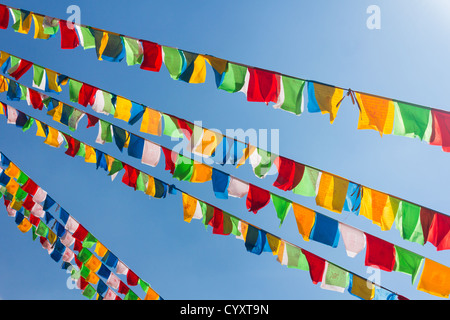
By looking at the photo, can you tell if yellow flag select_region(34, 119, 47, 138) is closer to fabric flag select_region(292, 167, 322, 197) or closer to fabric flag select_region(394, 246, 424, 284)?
fabric flag select_region(292, 167, 322, 197)

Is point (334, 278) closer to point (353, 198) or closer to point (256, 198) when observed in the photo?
point (353, 198)

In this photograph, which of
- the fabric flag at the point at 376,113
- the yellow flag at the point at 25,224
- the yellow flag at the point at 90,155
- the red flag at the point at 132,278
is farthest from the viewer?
the yellow flag at the point at 25,224

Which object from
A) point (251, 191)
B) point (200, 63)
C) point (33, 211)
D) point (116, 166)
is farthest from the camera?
point (33, 211)

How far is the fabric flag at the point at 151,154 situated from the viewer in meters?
6.60

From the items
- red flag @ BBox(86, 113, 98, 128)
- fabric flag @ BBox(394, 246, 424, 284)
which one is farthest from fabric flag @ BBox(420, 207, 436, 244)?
red flag @ BBox(86, 113, 98, 128)

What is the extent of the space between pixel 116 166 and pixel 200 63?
3.38m

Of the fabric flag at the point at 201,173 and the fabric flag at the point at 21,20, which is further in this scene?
the fabric flag at the point at 201,173

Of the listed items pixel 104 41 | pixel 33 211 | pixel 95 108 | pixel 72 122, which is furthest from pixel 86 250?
pixel 104 41

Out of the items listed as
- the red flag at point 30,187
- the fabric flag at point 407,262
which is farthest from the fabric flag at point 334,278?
the red flag at point 30,187

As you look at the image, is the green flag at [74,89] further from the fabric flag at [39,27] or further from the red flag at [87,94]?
the fabric flag at [39,27]

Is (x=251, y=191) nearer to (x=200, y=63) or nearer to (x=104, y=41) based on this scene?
(x=200, y=63)

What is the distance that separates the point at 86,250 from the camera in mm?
9523

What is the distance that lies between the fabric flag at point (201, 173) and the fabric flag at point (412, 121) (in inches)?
124

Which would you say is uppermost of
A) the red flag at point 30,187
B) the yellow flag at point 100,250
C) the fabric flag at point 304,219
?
the red flag at point 30,187
